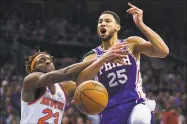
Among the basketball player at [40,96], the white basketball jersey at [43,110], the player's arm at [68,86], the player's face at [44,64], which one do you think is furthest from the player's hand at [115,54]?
the player's arm at [68,86]

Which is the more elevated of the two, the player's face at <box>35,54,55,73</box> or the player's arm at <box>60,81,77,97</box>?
the player's face at <box>35,54,55,73</box>

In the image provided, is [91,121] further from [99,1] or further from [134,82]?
[99,1]

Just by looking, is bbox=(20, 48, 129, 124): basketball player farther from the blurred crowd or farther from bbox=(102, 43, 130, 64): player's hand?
the blurred crowd

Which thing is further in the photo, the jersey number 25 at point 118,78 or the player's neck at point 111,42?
the player's neck at point 111,42

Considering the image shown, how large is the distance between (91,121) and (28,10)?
824 centimetres

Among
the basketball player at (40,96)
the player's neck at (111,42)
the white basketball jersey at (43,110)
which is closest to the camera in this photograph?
the basketball player at (40,96)

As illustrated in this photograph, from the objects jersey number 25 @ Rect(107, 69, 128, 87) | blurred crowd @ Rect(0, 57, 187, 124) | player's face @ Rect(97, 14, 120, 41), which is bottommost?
blurred crowd @ Rect(0, 57, 187, 124)

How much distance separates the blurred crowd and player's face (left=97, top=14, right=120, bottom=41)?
4.61 metres

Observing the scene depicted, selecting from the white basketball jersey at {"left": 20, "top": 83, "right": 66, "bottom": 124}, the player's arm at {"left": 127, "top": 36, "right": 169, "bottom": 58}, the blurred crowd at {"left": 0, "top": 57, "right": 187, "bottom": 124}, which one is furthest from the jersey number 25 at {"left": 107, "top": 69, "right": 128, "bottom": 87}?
the blurred crowd at {"left": 0, "top": 57, "right": 187, "bottom": 124}

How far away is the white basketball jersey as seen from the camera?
5.43 metres

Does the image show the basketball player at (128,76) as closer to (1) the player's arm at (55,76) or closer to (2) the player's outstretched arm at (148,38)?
(2) the player's outstretched arm at (148,38)

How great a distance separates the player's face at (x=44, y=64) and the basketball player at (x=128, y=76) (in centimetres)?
55

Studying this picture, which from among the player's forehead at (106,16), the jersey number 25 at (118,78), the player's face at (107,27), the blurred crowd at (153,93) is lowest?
the blurred crowd at (153,93)

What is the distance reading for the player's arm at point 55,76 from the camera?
4984 millimetres
